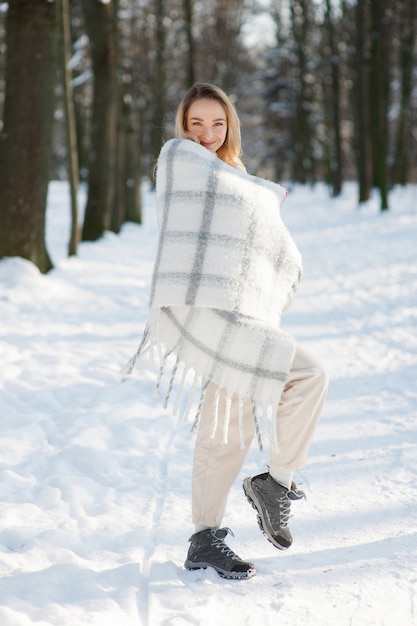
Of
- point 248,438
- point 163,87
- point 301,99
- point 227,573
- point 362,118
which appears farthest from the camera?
point 301,99

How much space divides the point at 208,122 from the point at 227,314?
0.86m

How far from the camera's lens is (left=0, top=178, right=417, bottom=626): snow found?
8.73 feet

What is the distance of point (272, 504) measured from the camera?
2.90 metres

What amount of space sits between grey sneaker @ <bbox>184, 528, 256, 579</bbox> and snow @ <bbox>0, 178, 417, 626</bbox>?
4 centimetres

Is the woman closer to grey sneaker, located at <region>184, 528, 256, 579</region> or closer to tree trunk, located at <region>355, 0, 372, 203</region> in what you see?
grey sneaker, located at <region>184, 528, 256, 579</region>

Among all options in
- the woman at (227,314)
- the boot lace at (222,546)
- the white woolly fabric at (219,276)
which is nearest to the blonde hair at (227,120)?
the woman at (227,314)

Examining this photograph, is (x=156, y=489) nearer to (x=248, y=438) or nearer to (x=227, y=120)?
(x=248, y=438)

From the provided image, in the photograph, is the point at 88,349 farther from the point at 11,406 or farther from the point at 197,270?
the point at 197,270

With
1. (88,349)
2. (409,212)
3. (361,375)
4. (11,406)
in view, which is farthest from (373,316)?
(409,212)

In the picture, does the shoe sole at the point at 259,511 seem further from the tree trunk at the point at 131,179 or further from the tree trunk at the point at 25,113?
the tree trunk at the point at 131,179

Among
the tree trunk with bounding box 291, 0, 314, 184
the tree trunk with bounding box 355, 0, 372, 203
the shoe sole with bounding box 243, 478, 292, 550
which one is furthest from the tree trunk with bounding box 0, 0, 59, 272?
the tree trunk with bounding box 291, 0, 314, 184

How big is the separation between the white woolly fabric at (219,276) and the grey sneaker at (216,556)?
21.7 inches

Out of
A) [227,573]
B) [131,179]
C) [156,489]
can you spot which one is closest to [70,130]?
[156,489]

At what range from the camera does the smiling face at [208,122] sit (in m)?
2.92
